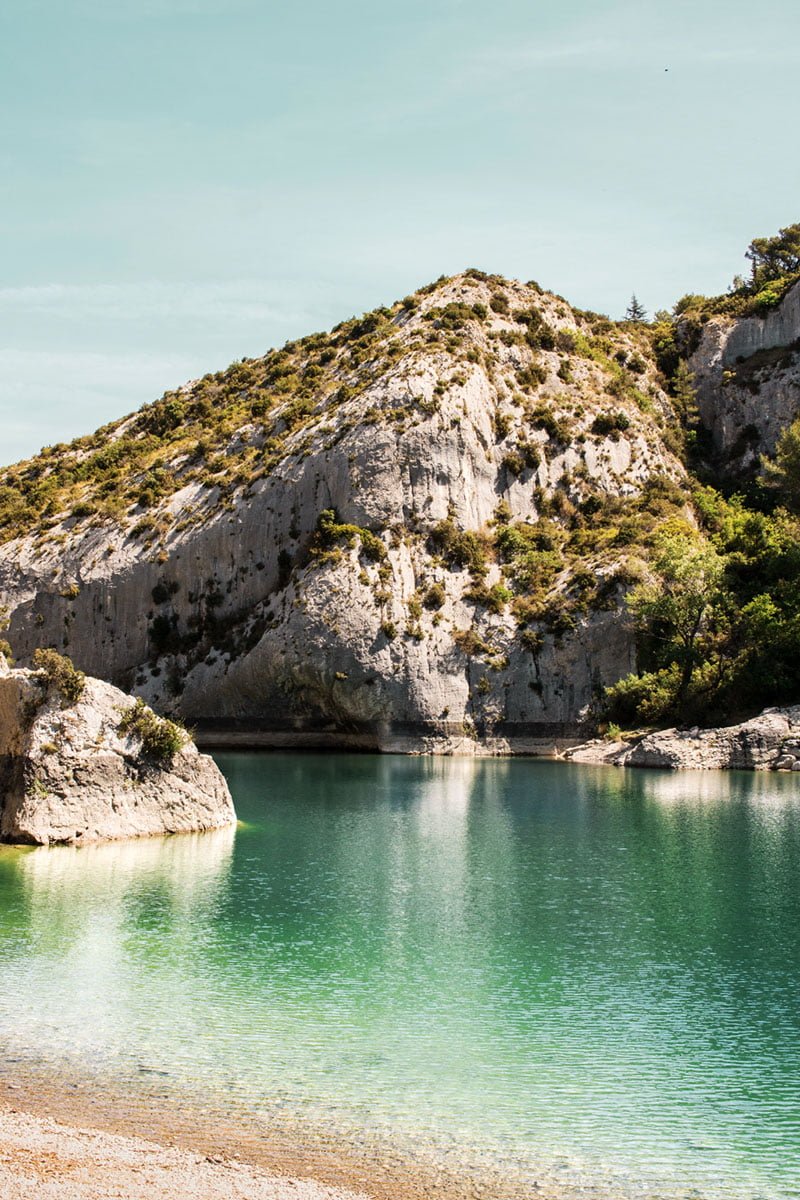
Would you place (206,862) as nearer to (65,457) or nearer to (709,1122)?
(709,1122)

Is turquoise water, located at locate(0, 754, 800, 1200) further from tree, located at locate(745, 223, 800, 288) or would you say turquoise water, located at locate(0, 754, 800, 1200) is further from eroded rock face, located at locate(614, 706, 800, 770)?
tree, located at locate(745, 223, 800, 288)

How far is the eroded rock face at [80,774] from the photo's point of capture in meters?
31.2

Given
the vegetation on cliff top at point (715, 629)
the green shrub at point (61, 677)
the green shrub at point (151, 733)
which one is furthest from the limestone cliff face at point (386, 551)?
the green shrub at point (61, 677)

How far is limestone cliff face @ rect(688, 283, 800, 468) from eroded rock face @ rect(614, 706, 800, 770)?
48434 mm

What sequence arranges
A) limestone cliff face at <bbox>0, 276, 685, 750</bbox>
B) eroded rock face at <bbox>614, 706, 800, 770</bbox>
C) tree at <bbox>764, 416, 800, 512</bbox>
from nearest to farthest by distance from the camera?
1. eroded rock face at <bbox>614, 706, 800, 770</bbox>
2. limestone cliff face at <bbox>0, 276, 685, 750</bbox>
3. tree at <bbox>764, 416, 800, 512</bbox>

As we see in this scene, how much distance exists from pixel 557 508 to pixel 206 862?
62.8 m

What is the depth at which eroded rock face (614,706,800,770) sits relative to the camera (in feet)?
186

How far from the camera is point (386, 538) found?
79688 mm

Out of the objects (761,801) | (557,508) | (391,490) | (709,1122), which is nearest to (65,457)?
(391,490)

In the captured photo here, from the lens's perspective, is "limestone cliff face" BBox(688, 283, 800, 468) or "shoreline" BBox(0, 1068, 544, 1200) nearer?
"shoreline" BBox(0, 1068, 544, 1200)

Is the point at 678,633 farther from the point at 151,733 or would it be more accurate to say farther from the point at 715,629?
the point at 151,733

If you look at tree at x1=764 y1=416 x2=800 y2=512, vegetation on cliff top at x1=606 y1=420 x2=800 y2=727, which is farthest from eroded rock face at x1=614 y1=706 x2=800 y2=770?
tree at x1=764 y1=416 x2=800 y2=512

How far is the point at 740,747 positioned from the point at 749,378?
5848 centimetres

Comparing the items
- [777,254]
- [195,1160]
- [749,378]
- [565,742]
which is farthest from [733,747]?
[777,254]
